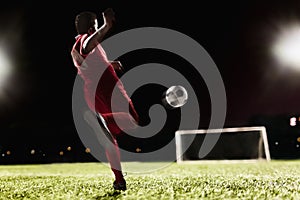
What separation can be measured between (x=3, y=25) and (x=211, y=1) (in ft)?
30.1

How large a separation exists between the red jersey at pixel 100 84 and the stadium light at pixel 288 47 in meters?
13.1

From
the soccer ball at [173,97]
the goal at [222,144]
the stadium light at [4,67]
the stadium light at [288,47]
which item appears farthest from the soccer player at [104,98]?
the stadium light at [4,67]

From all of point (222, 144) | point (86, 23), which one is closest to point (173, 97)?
point (86, 23)

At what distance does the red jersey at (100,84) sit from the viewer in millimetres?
3752

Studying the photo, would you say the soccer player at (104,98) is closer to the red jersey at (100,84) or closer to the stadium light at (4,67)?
the red jersey at (100,84)

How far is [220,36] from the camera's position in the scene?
590 inches

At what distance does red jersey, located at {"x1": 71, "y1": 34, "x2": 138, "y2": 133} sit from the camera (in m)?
3.75

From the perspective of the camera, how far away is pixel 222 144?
46.3 ft

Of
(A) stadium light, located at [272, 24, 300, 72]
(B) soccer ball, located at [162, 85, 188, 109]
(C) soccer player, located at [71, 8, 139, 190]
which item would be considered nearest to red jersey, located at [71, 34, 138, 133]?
(C) soccer player, located at [71, 8, 139, 190]

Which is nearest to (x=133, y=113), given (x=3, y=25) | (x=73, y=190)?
(x=73, y=190)

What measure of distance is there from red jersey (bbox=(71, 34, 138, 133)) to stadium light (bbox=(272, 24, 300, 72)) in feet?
43.1

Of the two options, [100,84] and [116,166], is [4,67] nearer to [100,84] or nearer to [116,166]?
[100,84]

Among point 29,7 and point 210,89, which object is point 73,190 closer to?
point 210,89

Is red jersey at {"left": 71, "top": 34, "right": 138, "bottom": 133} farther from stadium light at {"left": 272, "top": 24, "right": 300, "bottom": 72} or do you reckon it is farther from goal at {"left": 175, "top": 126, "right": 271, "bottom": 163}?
stadium light at {"left": 272, "top": 24, "right": 300, "bottom": 72}
